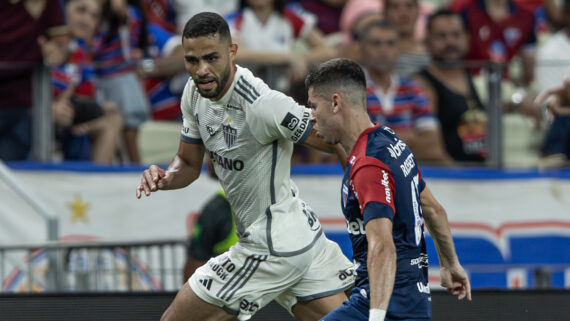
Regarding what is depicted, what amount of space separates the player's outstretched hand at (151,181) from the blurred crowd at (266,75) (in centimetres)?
311

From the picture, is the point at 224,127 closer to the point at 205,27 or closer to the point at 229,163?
the point at 229,163

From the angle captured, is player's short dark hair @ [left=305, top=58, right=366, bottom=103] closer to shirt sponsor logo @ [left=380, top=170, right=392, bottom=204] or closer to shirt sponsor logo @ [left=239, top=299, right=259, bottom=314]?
shirt sponsor logo @ [left=380, top=170, right=392, bottom=204]

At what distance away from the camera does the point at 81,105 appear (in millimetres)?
8844

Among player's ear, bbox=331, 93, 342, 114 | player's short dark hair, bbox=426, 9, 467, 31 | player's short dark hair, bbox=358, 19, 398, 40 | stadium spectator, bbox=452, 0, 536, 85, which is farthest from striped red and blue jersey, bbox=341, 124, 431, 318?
stadium spectator, bbox=452, 0, 536, 85

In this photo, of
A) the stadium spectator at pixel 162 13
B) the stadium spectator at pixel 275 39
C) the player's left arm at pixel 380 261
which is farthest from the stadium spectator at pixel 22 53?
the player's left arm at pixel 380 261

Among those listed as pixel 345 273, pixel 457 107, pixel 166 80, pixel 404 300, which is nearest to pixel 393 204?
pixel 404 300

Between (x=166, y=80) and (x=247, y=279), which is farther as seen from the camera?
(x=166, y=80)

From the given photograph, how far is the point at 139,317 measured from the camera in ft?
21.0

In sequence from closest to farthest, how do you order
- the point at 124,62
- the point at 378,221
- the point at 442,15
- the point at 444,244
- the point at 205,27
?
the point at 378,221 → the point at 444,244 → the point at 205,27 → the point at 124,62 → the point at 442,15

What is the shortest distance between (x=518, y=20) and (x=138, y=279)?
4.95m

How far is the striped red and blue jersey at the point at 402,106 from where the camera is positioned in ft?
28.9

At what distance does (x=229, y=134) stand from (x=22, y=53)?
13.5 feet

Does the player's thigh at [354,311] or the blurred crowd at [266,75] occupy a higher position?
the blurred crowd at [266,75]

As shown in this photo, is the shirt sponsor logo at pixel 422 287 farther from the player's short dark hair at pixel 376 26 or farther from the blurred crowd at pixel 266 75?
the player's short dark hair at pixel 376 26
